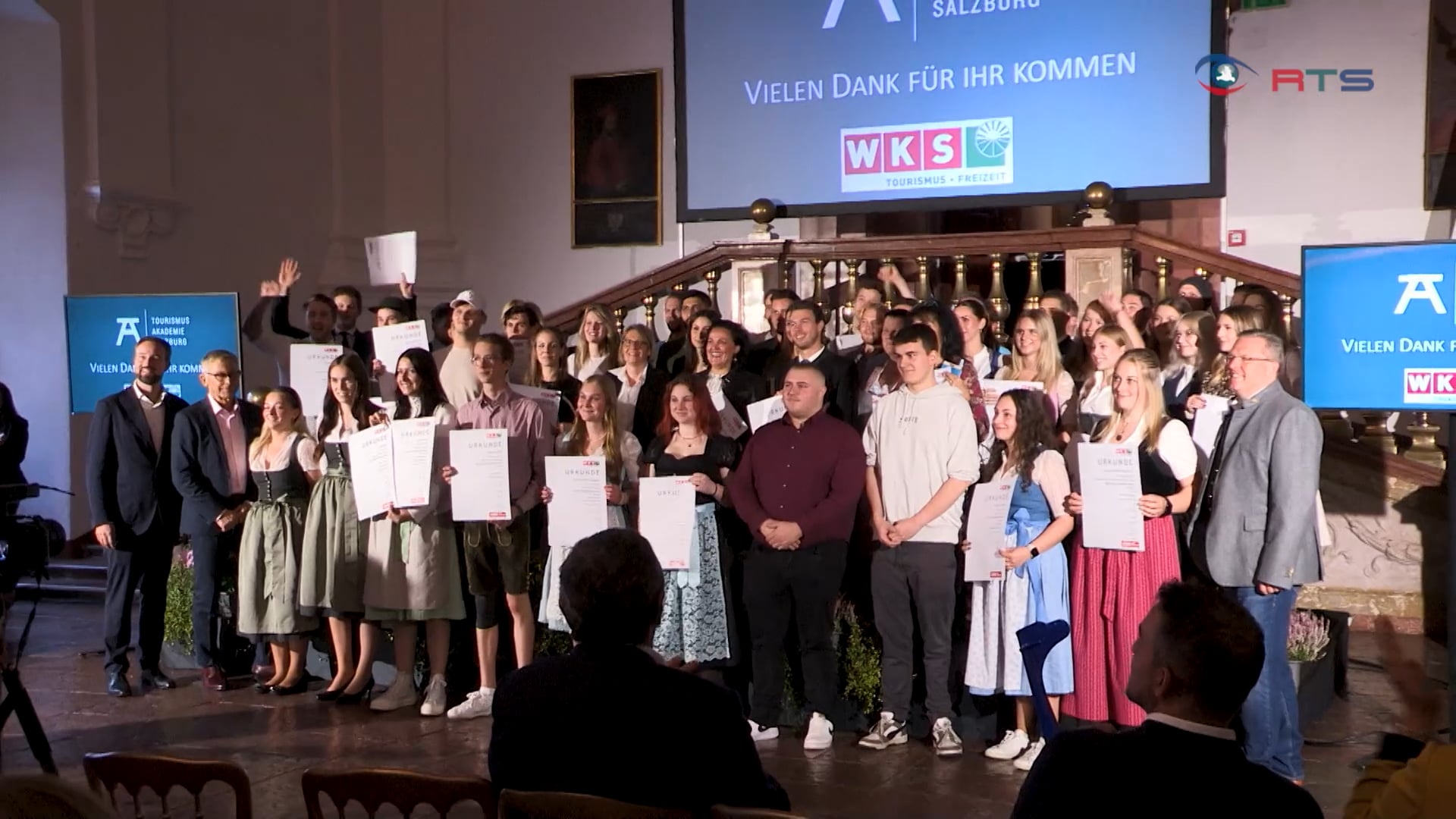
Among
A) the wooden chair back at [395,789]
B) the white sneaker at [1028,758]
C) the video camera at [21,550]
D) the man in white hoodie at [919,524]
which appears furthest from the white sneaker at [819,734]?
Result: the wooden chair back at [395,789]

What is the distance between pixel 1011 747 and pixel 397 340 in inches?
147

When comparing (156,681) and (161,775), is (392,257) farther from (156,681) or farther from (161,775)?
(161,775)

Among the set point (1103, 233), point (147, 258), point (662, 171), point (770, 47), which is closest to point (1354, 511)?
point (1103, 233)

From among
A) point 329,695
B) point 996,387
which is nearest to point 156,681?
point 329,695

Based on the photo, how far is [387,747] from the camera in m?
6.36

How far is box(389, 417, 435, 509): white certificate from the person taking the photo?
6.79 meters

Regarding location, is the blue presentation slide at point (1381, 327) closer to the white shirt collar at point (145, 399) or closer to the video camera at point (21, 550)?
the video camera at point (21, 550)

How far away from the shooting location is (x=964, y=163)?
32.6ft

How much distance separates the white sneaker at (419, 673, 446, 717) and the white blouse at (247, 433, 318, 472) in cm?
126

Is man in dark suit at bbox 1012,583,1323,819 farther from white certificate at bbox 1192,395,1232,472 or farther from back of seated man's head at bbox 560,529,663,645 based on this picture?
white certificate at bbox 1192,395,1232,472

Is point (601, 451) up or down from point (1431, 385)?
down

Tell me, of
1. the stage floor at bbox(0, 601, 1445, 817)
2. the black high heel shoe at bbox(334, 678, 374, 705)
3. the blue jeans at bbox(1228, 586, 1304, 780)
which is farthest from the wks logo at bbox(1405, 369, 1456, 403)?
the black high heel shoe at bbox(334, 678, 374, 705)

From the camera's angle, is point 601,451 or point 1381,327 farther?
point 601,451

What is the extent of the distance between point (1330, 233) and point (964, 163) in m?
2.99
